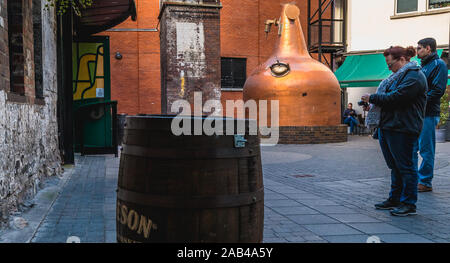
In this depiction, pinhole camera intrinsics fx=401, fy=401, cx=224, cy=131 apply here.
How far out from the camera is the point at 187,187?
2215mm

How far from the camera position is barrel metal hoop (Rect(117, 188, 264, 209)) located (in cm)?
221

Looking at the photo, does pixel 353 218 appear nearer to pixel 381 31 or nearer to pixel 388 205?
pixel 388 205

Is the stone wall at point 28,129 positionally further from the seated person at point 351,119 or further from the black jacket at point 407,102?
the seated person at point 351,119

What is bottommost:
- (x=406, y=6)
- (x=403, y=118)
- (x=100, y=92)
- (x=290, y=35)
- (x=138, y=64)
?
(x=403, y=118)

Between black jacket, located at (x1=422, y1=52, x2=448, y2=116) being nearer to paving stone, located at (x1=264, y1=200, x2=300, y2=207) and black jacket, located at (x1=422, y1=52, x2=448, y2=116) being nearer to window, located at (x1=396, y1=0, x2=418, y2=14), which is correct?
paving stone, located at (x1=264, y1=200, x2=300, y2=207)

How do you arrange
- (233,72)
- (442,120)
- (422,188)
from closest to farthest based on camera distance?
(422,188)
(442,120)
(233,72)

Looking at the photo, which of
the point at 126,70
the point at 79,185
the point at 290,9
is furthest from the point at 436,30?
the point at 79,185

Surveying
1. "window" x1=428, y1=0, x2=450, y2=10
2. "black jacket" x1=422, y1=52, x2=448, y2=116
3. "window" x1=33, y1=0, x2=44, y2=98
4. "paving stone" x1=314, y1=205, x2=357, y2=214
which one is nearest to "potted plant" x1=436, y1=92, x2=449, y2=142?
"window" x1=428, y1=0, x2=450, y2=10

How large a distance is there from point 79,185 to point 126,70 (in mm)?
14406

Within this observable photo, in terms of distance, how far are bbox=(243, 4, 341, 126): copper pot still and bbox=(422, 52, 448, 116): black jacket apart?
8657 millimetres

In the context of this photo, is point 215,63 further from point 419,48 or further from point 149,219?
point 149,219

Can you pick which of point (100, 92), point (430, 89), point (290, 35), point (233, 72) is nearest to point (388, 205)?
point (430, 89)

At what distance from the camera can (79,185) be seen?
19.9 feet

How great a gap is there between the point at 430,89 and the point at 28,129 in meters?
5.31
